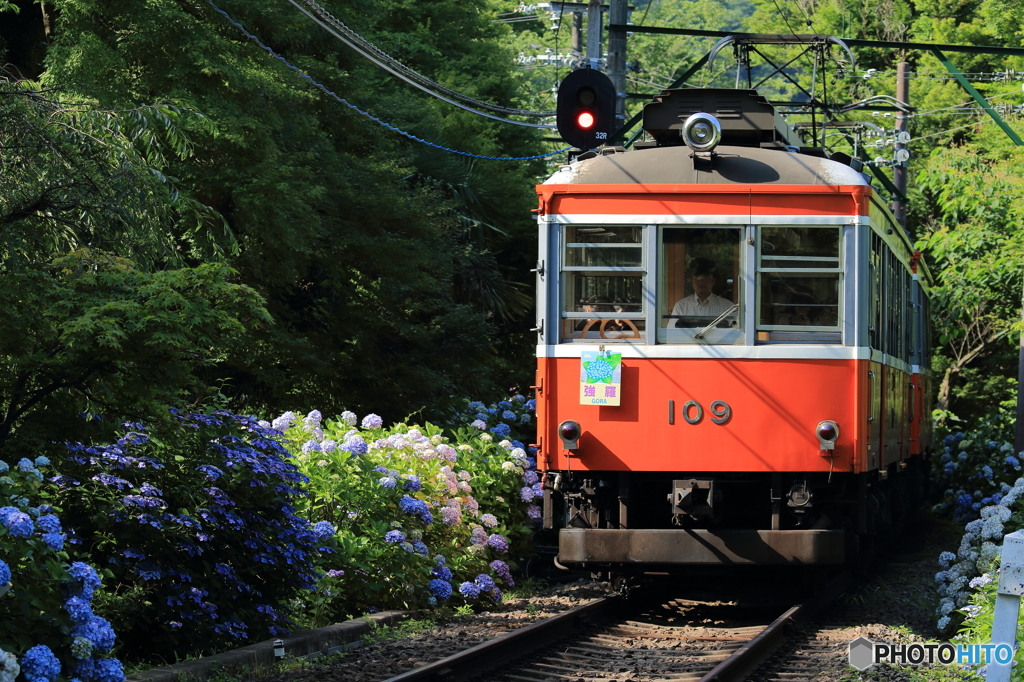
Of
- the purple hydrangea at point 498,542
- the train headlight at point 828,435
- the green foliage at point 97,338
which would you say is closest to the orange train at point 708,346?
the train headlight at point 828,435

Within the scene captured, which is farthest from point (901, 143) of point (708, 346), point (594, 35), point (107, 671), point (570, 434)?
point (107, 671)

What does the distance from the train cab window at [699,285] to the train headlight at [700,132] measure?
0.59 meters

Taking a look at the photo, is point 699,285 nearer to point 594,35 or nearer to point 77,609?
point 77,609

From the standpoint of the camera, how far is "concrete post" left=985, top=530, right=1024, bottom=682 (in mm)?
4930

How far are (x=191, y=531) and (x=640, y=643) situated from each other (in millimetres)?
3313

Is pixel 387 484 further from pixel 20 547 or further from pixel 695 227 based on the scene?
pixel 20 547

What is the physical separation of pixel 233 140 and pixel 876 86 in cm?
3171

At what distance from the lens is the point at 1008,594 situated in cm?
496

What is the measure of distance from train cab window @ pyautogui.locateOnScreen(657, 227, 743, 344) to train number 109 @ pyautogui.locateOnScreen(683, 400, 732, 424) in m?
0.44

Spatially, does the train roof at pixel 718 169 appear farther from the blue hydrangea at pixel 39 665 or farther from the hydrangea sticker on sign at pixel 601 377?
the blue hydrangea at pixel 39 665

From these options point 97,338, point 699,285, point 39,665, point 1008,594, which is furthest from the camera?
point 699,285

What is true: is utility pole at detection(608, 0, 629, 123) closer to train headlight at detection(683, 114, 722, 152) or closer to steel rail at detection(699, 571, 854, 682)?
train headlight at detection(683, 114, 722, 152)

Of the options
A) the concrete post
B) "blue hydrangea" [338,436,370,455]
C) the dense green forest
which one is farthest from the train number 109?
the concrete post

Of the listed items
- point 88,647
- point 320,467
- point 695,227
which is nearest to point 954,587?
point 695,227
